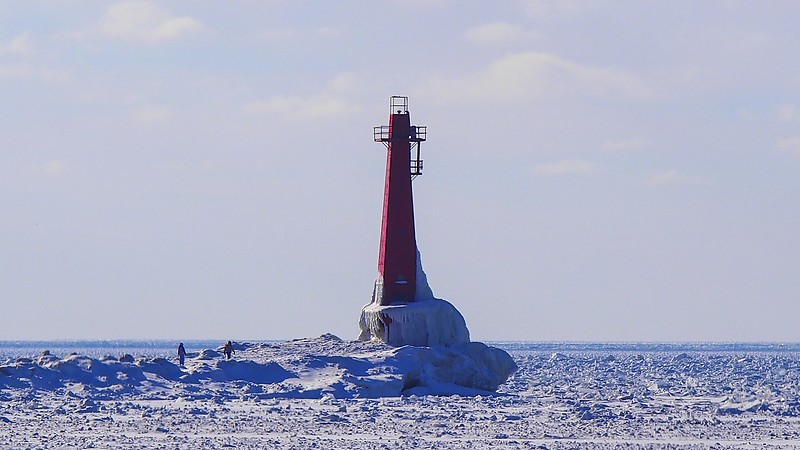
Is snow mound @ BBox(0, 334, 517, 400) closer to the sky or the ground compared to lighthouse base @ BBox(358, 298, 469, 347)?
closer to the ground

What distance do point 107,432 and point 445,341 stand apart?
14.3 metres

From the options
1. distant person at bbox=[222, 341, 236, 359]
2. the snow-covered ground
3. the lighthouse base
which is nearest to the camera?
the snow-covered ground

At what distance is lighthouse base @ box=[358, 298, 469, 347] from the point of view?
35500 mm

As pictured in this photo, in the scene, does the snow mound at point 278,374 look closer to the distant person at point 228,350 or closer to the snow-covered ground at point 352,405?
the snow-covered ground at point 352,405

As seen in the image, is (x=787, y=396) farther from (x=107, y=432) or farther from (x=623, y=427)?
(x=107, y=432)

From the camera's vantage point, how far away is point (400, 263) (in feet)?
119

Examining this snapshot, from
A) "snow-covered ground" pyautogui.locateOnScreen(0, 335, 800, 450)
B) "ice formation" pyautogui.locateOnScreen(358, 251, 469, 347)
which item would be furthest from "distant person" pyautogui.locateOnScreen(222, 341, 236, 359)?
"ice formation" pyautogui.locateOnScreen(358, 251, 469, 347)

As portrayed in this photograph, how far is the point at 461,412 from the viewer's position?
26328mm

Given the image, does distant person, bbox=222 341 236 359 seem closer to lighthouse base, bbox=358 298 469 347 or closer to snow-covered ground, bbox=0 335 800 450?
snow-covered ground, bbox=0 335 800 450

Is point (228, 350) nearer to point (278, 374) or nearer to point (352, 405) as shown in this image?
point (278, 374)

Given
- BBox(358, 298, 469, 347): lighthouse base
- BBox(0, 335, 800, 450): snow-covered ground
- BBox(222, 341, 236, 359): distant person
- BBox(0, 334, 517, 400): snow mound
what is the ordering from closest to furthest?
BBox(0, 335, 800, 450): snow-covered ground, BBox(0, 334, 517, 400): snow mound, BBox(222, 341, 236, 359): distant person, BBox(358, 298, 469, 347): lighthouse base

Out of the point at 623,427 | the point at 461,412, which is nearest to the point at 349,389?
the point at 461,412

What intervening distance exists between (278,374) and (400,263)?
17.7 ft

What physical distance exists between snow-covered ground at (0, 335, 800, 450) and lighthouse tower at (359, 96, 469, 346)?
1009 mm
